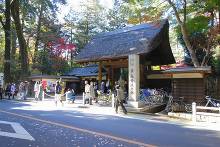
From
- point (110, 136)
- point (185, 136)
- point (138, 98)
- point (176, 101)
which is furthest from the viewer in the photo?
point (138, 98)

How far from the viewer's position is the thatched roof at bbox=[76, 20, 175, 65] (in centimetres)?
2402

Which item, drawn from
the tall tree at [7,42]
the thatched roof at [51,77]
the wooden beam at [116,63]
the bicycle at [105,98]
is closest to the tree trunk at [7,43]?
the tall tree at [7,42]

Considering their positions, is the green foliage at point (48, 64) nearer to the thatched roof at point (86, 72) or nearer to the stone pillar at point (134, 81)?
the thatched roof at point (86, 72)

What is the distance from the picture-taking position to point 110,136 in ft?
34.1

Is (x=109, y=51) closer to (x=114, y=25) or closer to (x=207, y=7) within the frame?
(x=207, y=7)

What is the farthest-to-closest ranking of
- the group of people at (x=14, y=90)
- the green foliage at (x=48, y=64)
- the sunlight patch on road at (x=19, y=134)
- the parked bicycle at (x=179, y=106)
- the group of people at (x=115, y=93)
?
1. the green foliage at (x=48, y=64)
2. the group of people at (x=14, y=90)
3. the parked bicycle at (x=179, y=106)
4. the group of people at (x=115, y=93)
5. the sunlight patch on road at (x=19, y=134)

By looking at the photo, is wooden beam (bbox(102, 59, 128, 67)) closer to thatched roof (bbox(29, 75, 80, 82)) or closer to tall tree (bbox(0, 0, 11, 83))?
thatched roof (bbox(29, 75, 80, 82))

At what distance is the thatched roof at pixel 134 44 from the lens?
24.0 m

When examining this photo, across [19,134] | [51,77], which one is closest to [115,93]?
[19,134]

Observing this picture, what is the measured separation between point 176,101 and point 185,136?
9978mm

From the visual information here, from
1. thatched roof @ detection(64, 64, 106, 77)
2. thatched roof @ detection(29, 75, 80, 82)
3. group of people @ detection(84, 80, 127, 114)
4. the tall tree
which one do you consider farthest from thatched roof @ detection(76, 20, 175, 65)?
the tall tree

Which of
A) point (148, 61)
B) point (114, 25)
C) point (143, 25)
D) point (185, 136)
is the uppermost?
point (114, 25)

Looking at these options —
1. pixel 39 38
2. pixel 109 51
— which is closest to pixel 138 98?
pixel 109 51

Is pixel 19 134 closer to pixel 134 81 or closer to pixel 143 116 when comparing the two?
pixel 143 116
